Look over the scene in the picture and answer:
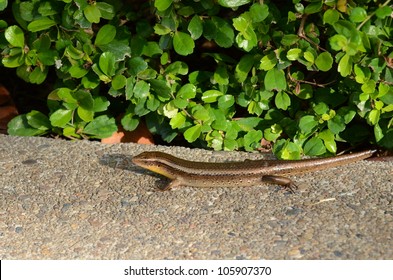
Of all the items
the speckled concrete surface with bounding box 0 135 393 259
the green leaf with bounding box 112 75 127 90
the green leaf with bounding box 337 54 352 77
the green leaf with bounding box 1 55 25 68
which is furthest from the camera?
the green leaf with bounding box 1 55 25 68

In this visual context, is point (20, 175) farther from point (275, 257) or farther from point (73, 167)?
point (275, 257)

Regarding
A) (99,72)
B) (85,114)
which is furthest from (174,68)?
(85,114)

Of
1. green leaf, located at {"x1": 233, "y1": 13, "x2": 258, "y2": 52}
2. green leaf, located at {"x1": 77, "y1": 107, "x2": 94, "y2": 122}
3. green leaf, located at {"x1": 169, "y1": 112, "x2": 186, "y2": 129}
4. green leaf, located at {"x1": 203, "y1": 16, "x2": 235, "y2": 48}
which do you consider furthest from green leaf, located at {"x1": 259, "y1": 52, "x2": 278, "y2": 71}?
green leaf, located at {"x1": 77, "y1": 107, "x2": 94, "y2": 122}

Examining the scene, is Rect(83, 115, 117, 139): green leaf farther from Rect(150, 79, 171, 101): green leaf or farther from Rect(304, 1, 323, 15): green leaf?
Rect(304, 1, 323, 15): green leaf

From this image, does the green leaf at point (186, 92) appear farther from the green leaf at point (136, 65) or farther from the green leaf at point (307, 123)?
the green leaf at point (307, 123)

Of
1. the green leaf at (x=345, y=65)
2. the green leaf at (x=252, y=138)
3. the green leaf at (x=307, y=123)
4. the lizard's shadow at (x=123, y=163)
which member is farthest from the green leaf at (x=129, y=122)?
the green leaf at (x=345, y=65)

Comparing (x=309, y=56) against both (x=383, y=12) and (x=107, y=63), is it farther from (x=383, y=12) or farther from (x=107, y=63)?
(x=107, y=63)

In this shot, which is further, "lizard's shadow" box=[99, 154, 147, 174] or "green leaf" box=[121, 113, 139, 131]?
"green leaf" box=[121, 113, 139, 131]
